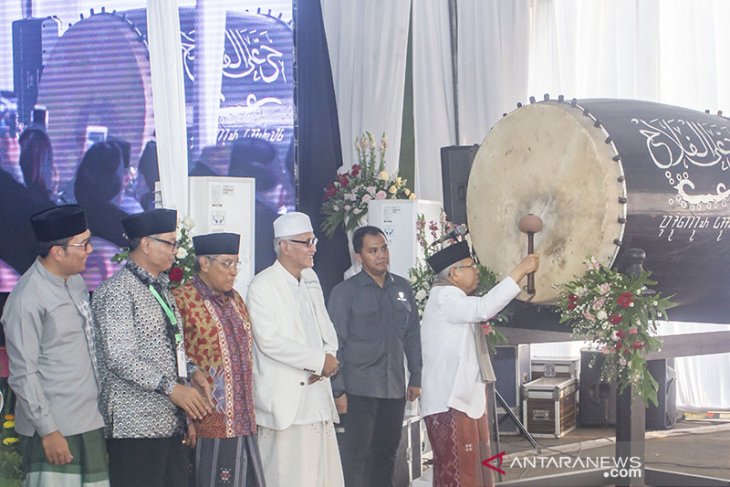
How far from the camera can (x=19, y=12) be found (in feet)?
28.6

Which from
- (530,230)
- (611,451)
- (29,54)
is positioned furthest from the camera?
(29,54)

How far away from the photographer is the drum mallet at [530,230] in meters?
5.35

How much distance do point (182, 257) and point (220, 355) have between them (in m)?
1.24

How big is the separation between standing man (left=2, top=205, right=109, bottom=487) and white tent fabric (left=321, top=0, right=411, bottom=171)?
3.86m

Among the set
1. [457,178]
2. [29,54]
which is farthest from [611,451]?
[29,54]

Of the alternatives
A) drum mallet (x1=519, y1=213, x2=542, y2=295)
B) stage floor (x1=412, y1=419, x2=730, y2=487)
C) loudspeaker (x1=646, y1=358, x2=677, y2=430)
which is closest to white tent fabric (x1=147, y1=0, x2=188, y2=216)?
drum mallet (x1=519, y1=213, x2=542, y2=295)

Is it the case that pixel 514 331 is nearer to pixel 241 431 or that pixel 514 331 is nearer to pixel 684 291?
pixel 684 291

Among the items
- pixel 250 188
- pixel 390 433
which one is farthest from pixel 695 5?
pixel 390 433

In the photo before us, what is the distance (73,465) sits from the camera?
399 centimetres

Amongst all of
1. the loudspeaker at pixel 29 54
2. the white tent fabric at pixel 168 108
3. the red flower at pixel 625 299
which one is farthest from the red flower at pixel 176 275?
the loudspeaker at pixel 29 54

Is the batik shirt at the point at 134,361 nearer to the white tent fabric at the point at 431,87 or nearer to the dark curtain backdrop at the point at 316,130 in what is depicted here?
the dark curtain backdrop at the point at 316,130

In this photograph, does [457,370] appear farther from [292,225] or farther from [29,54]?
[29,54]

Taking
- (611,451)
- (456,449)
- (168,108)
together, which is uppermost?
(168,108)

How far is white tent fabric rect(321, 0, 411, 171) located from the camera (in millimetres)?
7832
